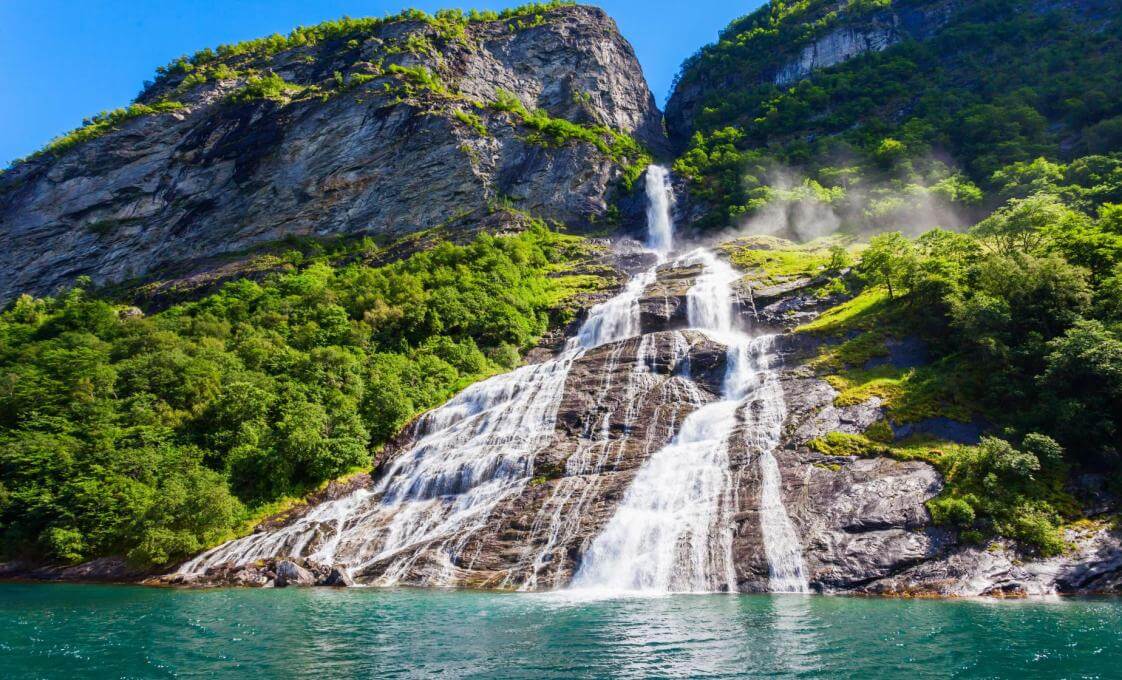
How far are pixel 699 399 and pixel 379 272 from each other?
32.6 m

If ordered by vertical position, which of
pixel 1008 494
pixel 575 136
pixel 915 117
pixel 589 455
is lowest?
pixel 1008 494

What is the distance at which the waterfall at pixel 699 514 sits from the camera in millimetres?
19750

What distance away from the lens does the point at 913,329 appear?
29609 millimetres

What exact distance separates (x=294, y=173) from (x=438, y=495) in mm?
53925

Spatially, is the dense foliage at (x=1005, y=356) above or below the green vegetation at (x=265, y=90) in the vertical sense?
below

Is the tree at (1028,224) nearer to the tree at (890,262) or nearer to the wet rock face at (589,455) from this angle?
the tree at (890,262)

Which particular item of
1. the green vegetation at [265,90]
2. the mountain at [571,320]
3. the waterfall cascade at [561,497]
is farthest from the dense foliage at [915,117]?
the green vegetation at [265,90]

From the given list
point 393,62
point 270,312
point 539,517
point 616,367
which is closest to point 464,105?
point 393,62

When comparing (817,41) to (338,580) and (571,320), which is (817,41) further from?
(338,580)

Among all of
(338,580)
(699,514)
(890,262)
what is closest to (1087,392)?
(890,262)

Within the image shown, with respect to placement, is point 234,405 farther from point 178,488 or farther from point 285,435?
point 178,488

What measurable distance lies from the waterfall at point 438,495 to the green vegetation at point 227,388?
2.29 metres

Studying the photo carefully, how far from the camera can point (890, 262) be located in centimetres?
3216

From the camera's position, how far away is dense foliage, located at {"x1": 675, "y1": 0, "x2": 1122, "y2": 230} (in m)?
55.2
